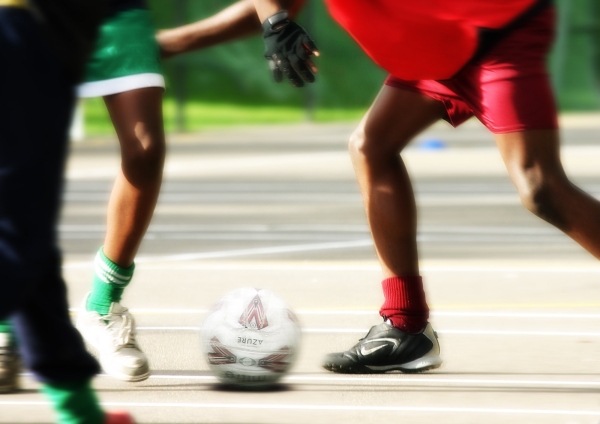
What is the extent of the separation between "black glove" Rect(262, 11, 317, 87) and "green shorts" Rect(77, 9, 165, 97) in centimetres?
52

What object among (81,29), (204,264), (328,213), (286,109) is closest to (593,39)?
(286,109)

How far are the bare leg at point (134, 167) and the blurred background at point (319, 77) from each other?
26.3 meters

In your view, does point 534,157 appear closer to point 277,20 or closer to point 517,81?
point 517,81

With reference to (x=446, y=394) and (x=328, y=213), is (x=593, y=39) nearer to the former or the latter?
(x=328, y=213)

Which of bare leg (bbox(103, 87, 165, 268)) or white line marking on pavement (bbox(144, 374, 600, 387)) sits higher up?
bare leg (bbox(103, 87, 165, 268))

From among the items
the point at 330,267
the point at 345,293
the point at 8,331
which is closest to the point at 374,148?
the point at 8,331

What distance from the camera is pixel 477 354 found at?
5.82 metres

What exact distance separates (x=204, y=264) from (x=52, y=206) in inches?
216

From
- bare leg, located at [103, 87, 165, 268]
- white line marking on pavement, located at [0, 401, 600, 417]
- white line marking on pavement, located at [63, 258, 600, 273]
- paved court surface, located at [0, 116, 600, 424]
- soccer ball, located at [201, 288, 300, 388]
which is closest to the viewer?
white line marking on pavement, located at [0, 401, 600, 417]

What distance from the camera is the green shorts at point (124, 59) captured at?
5.23 m

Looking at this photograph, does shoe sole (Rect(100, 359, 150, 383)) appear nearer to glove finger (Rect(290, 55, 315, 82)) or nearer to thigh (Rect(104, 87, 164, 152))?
thigh (Rect(104, 87, 164, 152))

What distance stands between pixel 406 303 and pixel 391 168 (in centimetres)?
53

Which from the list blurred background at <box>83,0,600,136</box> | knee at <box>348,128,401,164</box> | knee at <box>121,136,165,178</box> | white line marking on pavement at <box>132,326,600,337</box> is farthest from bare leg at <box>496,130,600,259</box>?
blurred background at <box>83,0,600,136</box>

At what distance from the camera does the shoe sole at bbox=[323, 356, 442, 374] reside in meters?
5.48
